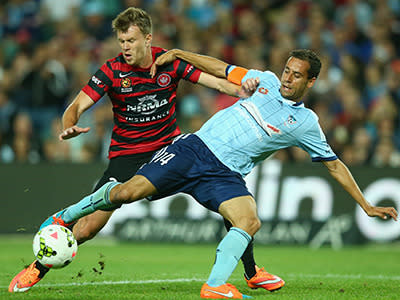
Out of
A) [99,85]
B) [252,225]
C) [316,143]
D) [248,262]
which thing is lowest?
[248,262]

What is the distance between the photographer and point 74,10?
55.0 feet

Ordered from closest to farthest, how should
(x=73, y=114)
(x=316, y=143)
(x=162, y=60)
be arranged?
1. (x=316, y=143)
2. (x=73, y=114)
3. (x=162, y=60)

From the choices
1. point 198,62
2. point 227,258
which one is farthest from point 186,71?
point 227,258

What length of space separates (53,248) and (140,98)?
68.8 inches

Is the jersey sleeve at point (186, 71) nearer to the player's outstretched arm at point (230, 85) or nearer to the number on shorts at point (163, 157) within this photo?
the player's outstretched arm at point (230, 85)

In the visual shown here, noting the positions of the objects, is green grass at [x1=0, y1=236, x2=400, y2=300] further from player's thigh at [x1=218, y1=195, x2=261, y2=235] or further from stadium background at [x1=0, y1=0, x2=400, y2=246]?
stadium background at [x1=0, y1=0, x2=400, y2=246]

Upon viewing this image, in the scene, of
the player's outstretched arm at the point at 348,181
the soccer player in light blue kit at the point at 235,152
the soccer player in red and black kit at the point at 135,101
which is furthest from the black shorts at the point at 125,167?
the player's outstretched arm at the point at 348,181

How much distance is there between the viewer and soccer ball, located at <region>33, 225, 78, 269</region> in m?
6.35

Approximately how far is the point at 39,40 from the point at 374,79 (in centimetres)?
732

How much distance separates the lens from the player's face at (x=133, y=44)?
6.93 m

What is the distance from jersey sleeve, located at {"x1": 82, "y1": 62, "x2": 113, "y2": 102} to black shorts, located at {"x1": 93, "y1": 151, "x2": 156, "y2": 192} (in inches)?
27.7

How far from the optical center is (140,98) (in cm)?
718

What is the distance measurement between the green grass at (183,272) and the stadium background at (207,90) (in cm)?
77

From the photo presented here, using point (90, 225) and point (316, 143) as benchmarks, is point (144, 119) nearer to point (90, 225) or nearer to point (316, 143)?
point (90, 225)
